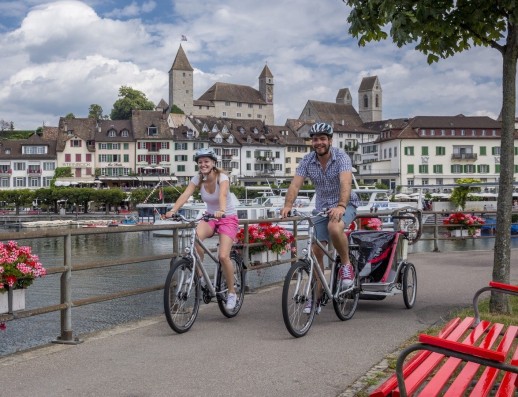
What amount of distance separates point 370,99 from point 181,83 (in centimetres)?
5135

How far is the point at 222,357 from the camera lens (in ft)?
20.5

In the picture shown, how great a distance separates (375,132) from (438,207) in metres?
80.1

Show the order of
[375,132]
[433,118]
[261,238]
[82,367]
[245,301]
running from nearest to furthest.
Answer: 1. [82,367]
2. [245,301]
3. [261,238]
4. [433,118]
5. [375,132]

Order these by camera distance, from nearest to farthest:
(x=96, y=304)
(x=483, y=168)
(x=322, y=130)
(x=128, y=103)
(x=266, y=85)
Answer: (x=322, y=130) → (x=96, y=304) → (x=483, y=168) → (x=128, y=103) → (x=266, y=85)

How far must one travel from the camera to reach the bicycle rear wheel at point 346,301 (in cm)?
796

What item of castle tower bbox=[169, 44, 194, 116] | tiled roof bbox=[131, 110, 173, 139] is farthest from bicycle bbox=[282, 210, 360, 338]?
castle tower bbox=[169, 44, 194, 116]

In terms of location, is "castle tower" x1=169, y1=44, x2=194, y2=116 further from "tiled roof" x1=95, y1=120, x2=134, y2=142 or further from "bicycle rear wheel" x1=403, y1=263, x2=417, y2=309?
"bicycle rear wheel" x1=403, y1=263, x2=417, y2=309

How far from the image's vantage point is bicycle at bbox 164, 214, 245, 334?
23.7ft

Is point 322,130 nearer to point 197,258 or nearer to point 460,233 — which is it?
point 197,258

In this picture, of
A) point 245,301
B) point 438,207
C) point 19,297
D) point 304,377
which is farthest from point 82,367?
point 438,207

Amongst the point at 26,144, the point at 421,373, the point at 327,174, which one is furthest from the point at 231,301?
the point at 26,144

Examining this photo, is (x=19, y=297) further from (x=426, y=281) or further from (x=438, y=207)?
(x=438, y=207)

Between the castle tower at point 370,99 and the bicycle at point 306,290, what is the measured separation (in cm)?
18735

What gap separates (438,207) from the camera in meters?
69.1
